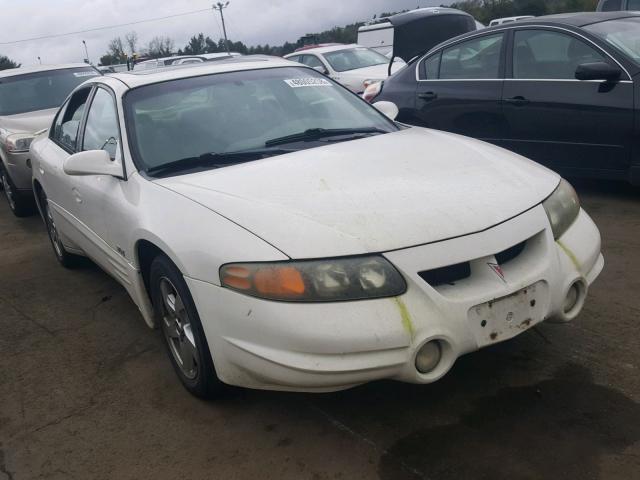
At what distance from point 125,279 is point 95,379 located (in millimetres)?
526

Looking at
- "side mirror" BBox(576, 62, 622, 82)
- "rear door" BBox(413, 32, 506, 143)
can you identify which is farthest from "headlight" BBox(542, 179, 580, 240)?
"rear door" BBox(413, 32, 506, 143)

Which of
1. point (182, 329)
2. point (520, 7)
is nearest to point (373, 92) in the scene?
point (182, 329)

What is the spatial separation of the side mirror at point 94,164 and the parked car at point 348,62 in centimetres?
900

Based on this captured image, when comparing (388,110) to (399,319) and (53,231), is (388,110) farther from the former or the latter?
(53,231)

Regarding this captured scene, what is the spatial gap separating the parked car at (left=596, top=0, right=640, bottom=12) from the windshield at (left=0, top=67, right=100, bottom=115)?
781 centimetres

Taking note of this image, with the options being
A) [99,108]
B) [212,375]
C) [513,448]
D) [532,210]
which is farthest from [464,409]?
Result: [99,108]

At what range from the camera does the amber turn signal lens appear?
2363 mm

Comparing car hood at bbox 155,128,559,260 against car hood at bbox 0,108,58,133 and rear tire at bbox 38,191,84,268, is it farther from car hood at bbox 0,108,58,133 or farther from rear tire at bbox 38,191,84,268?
car hood at bbox 0,108,58,133

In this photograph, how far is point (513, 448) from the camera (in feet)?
8.02

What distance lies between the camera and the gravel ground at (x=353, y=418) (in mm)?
2436

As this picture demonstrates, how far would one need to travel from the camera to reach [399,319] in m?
2.33

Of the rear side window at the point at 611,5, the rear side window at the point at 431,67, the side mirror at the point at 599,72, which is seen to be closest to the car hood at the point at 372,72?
the rear side window at the point at 611,5

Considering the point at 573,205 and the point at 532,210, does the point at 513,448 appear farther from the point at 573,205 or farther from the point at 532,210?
the point at 573,205

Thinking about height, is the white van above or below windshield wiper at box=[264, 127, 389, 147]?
below
